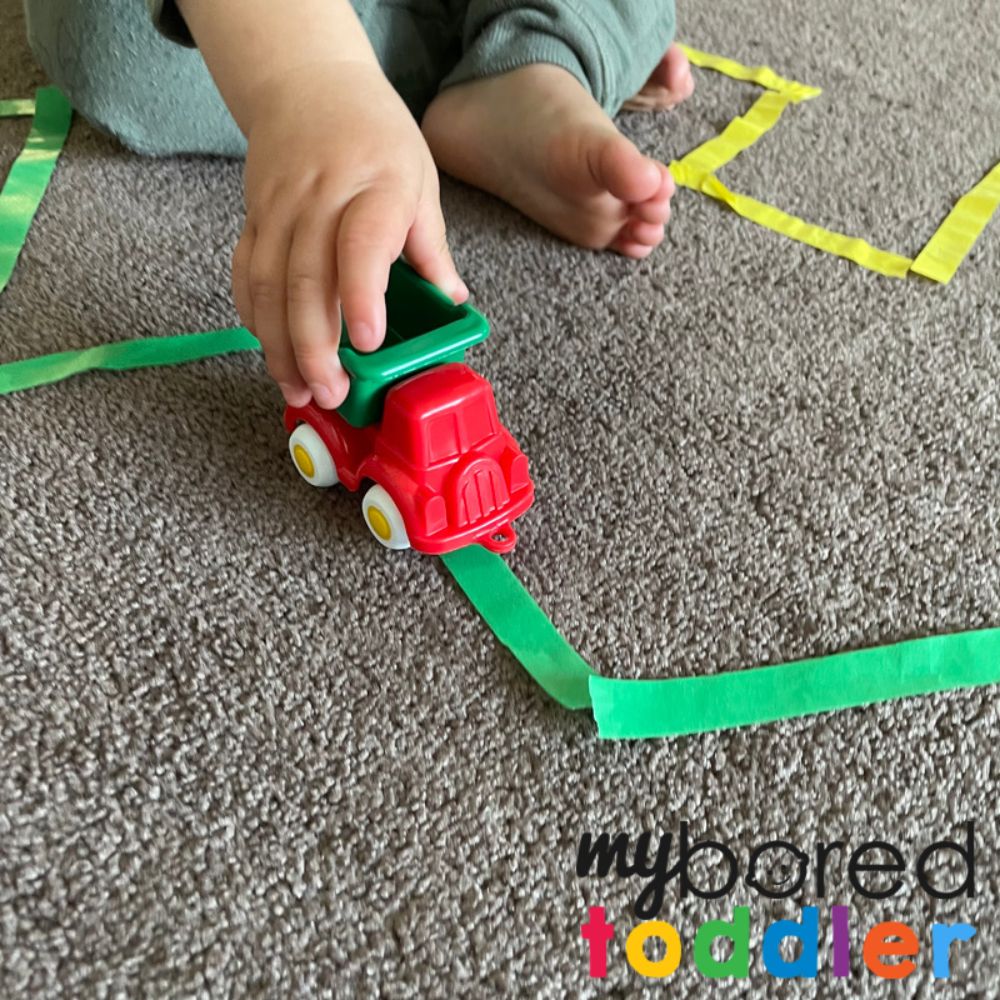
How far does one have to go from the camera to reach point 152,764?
0.43 metres

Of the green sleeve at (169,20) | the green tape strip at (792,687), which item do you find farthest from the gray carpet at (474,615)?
the green sleeve at (169,20)

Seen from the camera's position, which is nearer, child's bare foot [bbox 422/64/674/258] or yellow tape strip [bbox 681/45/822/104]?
child's bare foot [bbox 422/64/674/258]

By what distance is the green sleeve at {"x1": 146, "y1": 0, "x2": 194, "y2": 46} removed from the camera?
621mm

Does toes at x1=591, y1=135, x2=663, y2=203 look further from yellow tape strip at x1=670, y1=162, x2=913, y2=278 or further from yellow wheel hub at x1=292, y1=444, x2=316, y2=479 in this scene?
yellow wheel hub at x1=292, y1=444, x2=316, y2=479

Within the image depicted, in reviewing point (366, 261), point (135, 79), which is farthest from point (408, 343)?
point (135, 79)

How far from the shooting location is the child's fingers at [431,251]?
0.50 meters

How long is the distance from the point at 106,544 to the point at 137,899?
7.4 inches

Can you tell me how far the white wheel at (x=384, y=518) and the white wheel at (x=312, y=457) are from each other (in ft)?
0.10

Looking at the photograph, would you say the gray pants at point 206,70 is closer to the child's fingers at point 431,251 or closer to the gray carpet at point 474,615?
the gray carpet at point 474,615

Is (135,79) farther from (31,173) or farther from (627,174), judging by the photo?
(627,174)

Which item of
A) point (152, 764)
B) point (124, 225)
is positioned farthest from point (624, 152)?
point (152, 764)

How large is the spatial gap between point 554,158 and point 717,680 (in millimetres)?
399

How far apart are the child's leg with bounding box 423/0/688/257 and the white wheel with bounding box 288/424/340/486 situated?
0.93 ft

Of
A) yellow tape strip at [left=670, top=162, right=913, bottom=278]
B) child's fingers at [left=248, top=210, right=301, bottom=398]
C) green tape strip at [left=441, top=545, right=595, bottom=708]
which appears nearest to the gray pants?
yellow tape strip at [left=670, top=162, right=913, bottom=278]
